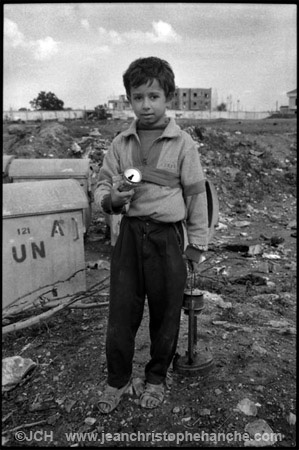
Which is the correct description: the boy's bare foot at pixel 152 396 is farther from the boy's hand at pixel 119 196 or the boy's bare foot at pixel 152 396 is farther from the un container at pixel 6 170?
the un container at pixel 6 170

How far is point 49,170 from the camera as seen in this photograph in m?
5.27

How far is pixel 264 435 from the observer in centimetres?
200

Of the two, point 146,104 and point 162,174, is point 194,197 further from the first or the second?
point 146,104

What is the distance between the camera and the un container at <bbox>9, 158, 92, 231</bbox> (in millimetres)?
5242

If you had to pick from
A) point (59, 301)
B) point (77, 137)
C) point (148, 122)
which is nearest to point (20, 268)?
point (59, 301)

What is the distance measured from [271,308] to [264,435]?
1.96 metres

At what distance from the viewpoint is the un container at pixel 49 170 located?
524cm

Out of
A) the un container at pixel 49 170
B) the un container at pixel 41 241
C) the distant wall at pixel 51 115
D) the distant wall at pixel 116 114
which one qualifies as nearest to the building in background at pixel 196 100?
the distant wall at pixel 116 114

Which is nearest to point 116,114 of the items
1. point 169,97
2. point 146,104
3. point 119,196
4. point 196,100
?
point 196,100

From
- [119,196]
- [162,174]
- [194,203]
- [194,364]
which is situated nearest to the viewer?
[119,196]

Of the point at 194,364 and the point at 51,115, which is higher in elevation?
the point at 51,115

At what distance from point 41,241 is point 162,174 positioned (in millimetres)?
1917

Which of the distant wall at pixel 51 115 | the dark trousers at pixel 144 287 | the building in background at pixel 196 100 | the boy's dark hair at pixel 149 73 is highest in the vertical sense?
the building in background at pixel 196 100

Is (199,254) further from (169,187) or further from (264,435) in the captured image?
(264,435)
